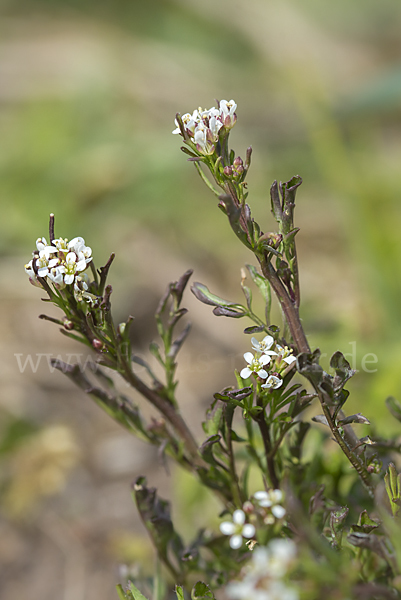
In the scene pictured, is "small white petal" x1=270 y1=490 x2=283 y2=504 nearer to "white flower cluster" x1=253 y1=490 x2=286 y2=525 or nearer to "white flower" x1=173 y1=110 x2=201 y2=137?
"white flower cluster" x1=253 y1=490 x2=286 y2=525

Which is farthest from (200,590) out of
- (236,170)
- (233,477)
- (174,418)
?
(236,170)

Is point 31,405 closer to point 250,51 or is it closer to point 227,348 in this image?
point 227,348

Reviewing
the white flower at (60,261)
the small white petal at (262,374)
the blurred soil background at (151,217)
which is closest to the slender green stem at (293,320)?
the small white petal at (262,374)

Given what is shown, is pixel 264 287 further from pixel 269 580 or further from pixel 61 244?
pixel 269 580

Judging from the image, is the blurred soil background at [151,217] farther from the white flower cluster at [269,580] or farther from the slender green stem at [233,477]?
the white flower cluster at [269,580]

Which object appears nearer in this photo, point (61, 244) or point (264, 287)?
point (61, 244)

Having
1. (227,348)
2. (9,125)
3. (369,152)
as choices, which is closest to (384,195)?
(369,152)
